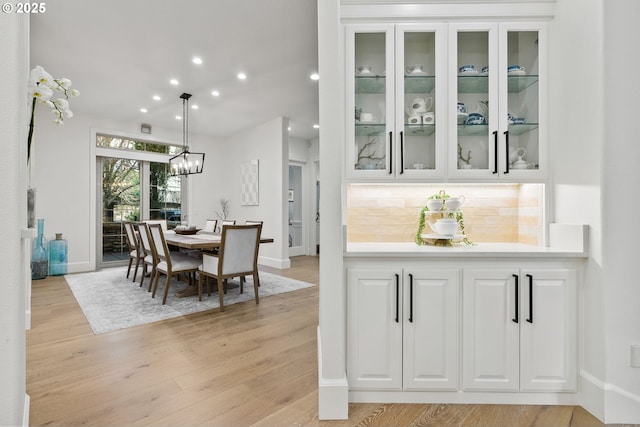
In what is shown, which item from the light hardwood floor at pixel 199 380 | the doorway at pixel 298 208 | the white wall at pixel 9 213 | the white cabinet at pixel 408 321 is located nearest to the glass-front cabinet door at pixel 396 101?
the white cabinet at pixel 408 321

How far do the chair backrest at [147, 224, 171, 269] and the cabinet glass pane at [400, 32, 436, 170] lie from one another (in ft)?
9.66

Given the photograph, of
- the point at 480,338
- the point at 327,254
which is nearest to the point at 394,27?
the point at 327,254

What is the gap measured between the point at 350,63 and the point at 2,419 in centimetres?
235

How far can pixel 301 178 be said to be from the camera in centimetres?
785

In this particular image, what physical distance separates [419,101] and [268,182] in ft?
15.4

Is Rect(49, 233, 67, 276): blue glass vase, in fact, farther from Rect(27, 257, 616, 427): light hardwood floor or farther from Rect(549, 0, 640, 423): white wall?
Rect(549, 0, 640, 423): white wall

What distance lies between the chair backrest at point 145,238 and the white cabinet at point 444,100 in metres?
3.16

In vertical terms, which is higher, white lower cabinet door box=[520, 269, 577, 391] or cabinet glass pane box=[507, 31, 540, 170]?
cabinet glass pane box=[507, 31, 540, 170]

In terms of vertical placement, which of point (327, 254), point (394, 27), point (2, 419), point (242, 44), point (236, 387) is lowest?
point (236, 387)

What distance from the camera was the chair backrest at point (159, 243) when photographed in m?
3.54

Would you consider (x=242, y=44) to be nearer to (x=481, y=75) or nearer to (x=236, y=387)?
Result: (x=481, y=75)

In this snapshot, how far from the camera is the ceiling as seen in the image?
2771 millimetres

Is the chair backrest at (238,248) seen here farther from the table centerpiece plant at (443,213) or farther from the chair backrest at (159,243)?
the table centerpiece plant at (443,213)

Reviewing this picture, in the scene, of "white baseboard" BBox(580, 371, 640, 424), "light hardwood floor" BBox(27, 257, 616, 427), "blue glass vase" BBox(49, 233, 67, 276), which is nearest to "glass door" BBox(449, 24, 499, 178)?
"white baseboard" BBox(580, 371, 640, 424)
